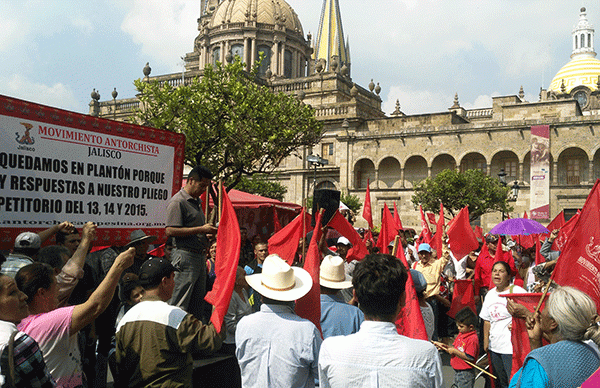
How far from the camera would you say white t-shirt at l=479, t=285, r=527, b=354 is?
19.2ft

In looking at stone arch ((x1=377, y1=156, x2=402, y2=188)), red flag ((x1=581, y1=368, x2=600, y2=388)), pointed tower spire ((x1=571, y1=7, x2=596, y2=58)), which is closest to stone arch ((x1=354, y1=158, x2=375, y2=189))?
stone arch ((x1=377, y1=156, x2=402, y2=188))

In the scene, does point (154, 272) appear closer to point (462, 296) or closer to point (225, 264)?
point (225, 264)

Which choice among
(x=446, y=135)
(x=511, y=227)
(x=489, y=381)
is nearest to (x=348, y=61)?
(x=446, y=135)

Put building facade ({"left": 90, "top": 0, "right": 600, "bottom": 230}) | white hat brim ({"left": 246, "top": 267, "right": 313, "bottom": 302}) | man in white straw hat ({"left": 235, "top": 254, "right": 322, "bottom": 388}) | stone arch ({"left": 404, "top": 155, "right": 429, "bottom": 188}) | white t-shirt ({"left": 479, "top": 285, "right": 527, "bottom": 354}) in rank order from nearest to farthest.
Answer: man in white straw hat ({"left": 235, "top": 254, "right": 322, "bottom": 388})
white hat brim ({"left": 246, "top": 267, "right": 313, "bottom": 302})
white t-shirt ({"left": 479, "top": 285, "right": 527, "bottom": 354})
building facade ({"left": 90, "top": 0, "right": 600, "bottom": 230})
stone arch ({"left": 404, "top": 155, "right": 429, "bottom": 188})

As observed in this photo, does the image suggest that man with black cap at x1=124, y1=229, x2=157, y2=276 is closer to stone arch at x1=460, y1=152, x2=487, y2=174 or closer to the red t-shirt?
the red t-shirt

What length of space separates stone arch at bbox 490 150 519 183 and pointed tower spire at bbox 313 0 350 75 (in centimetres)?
3310

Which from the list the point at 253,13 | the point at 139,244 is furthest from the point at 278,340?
the point at 253,13

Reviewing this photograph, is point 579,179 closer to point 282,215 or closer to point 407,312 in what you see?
point 282,215

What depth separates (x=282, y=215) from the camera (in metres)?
18.9

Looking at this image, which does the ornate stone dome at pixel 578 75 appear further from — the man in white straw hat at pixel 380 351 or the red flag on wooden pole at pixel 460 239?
the man in white straw hat at pixel 380 351

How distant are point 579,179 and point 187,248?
123ft

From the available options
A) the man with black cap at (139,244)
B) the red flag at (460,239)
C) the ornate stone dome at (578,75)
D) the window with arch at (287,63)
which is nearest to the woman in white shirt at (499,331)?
the man with black cap at (139,244)

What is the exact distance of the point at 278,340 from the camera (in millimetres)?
3568

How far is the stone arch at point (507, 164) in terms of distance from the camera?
128ft
